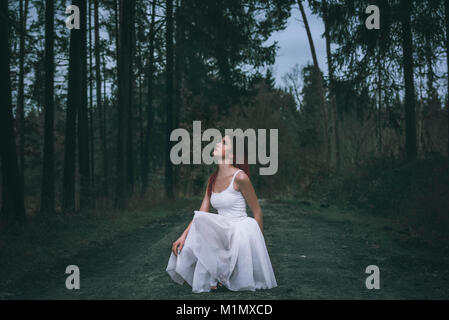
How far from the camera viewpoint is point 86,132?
19.0 meters

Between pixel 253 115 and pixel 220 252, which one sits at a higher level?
pixel 253 115

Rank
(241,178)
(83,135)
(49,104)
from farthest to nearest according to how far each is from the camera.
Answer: (83,135), (49,104), (241,178)

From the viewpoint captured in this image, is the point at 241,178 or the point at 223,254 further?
the point at 223,254

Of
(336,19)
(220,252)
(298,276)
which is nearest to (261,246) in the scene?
(220,252)

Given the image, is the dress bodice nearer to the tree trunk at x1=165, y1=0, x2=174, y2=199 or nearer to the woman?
the woman

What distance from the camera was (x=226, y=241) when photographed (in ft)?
19.2

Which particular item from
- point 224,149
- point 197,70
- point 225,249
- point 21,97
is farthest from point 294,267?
point 21,97

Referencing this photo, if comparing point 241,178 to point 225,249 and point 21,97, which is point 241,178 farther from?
point 21,97

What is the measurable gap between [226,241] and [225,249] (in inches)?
4.4

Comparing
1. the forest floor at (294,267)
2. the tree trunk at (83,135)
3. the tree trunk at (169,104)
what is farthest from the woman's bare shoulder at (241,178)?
the tree trunk at (169,104)

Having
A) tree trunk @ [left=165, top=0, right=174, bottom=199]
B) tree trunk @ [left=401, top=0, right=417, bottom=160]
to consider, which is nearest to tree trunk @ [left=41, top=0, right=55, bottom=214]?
tree trunk @ [left=165, top=0, right=174, bottom=199]

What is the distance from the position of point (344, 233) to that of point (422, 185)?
14.2ft

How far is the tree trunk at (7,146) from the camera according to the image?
1201 cm
